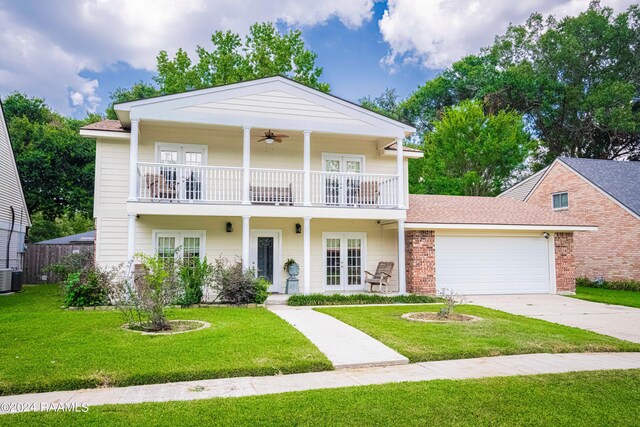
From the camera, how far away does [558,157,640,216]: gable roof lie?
18.9 meters

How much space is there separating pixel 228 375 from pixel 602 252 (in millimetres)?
19088

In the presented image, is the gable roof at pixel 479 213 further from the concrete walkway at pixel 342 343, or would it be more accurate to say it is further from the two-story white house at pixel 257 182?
the concrete walkway at pixel 342 343

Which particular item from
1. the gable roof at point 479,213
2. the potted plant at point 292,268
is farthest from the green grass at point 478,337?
the gable roof at point 479,213

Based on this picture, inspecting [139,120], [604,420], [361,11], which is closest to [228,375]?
[604,420]

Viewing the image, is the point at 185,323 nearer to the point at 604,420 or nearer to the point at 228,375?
the point at 228,375

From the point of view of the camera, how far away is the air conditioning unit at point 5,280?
14.2m

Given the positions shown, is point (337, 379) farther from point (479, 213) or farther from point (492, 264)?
point (479, 213)

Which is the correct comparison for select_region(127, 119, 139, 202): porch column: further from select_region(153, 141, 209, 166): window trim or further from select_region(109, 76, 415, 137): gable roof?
select_region(153, 141, 209, 166): window trim

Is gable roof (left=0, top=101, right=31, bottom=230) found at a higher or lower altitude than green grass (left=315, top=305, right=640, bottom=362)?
higher

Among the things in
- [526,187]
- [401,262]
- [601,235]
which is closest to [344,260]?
[401,262]

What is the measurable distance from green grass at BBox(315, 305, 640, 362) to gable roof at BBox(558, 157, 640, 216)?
12717mm

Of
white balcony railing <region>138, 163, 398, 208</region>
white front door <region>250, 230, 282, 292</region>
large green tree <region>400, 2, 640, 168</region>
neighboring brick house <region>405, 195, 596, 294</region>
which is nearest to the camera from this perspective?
white balcony railing <region>138, 163, 398, 208</region>

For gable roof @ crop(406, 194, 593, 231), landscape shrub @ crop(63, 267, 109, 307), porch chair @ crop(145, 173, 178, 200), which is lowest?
landscape shrub @ crop(63, 267, 109, 307)

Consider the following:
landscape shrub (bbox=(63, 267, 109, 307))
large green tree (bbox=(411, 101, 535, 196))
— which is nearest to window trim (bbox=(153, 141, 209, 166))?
landscape shrub (bbox=(63, 267, 109, 307))
